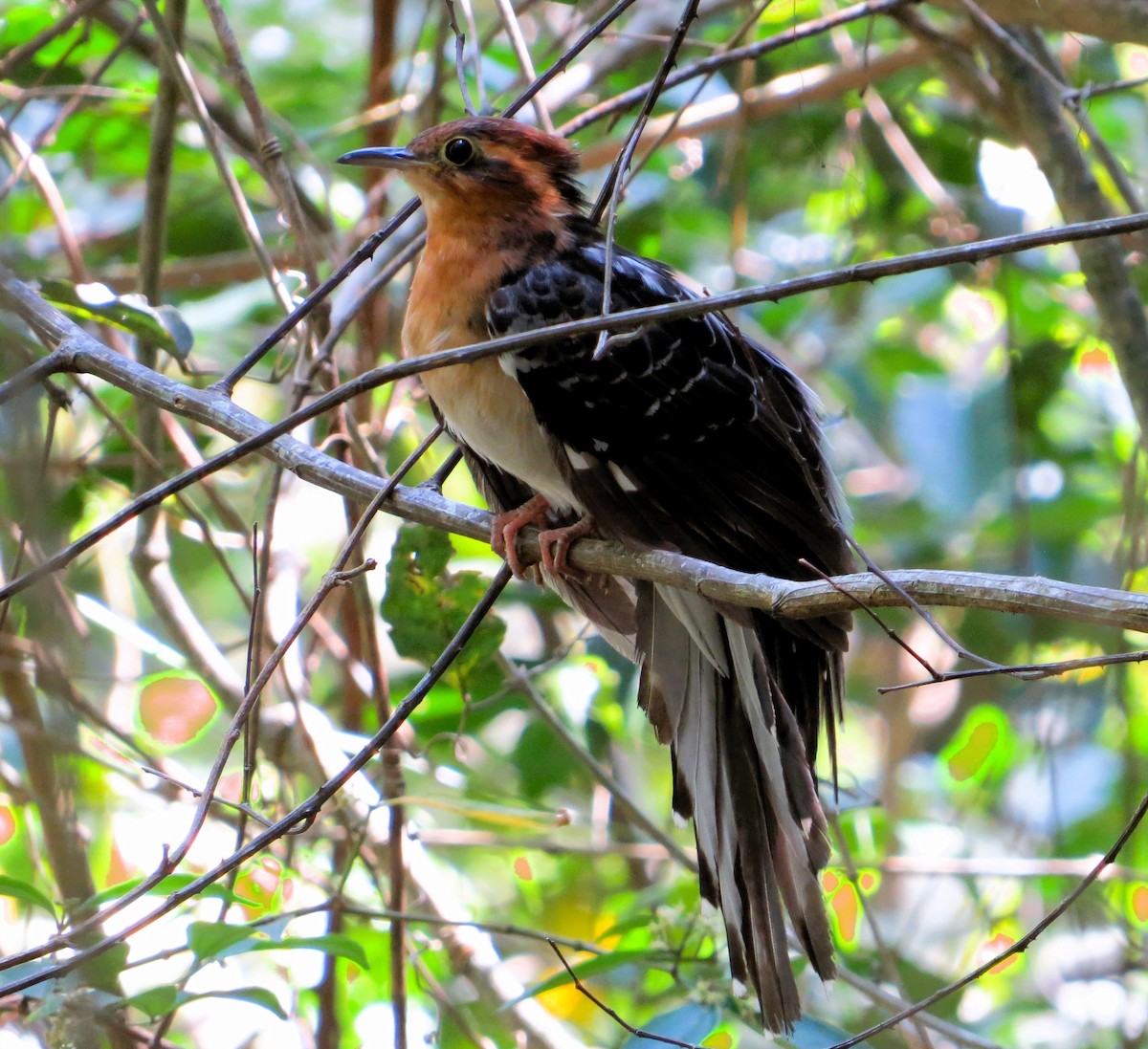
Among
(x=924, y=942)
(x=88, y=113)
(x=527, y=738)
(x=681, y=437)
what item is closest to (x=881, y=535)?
(x=924, y=942)

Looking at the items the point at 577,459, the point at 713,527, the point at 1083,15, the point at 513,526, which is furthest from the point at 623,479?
→ the point at 1083,15

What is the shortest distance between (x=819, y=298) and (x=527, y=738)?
2517 millimetres

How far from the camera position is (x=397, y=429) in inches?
177

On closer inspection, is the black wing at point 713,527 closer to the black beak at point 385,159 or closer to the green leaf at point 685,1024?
the green leaf at point 685,1024

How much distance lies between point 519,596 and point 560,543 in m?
1.51

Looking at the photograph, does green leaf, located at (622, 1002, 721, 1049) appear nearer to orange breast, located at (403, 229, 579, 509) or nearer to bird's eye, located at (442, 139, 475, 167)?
orange breast, located at (403, 229, 579, 509)

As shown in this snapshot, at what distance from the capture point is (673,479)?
2.86 m

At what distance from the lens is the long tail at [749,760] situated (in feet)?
9.44

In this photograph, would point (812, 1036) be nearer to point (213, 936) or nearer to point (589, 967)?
point (589, 967)

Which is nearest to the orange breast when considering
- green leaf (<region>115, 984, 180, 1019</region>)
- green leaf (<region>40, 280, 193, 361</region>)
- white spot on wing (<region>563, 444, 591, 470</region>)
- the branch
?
white spot on wing (<region>563, 444, 591, 470</region>)

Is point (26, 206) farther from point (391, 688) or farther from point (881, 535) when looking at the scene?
point (881, 535)

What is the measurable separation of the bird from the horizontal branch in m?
0.22

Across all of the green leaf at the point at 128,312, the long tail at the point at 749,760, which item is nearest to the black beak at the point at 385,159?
the green leaf at the point at 128,312

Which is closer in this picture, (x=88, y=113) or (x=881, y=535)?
(x=88, y=113)
